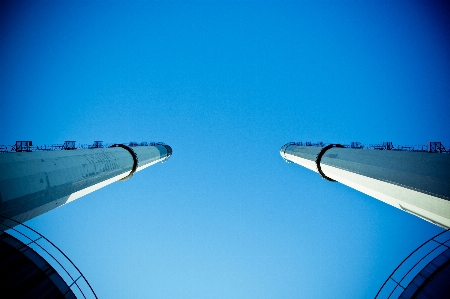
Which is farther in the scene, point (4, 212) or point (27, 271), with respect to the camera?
point (4, 212)

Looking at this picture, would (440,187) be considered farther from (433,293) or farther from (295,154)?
(295,154)

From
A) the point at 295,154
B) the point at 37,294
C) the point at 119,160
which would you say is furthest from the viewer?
the point at 295,154

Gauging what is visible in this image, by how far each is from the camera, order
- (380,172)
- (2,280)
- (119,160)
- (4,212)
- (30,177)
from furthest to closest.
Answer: (119,160)
(380,172)
(30,177)
(4,212)
(2,280)

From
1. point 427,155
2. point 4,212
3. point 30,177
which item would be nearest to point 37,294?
point 4,212

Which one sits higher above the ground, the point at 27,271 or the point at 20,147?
the point at 20,147

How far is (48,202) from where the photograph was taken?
9383mm

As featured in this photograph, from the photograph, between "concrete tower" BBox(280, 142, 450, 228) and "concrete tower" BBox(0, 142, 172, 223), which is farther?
"concrete tower" BBox(280, 142, 450, 228)

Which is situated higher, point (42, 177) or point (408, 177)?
point (408, 177)

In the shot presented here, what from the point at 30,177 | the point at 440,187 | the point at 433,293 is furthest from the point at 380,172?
the point at 30,177

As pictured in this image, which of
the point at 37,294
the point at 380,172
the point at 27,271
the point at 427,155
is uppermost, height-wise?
the point at 427,155

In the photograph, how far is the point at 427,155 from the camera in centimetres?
910

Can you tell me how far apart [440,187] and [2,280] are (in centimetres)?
1317

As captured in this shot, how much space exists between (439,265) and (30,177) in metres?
14.4

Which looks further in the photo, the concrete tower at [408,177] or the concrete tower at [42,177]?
the concrete tower at [408,177]
